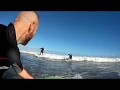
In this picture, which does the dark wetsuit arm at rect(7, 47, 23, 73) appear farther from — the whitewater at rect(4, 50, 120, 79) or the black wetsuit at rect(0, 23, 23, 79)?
the whitewater at rect(4, 50, 120, 79)

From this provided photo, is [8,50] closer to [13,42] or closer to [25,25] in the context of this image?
[13,42]

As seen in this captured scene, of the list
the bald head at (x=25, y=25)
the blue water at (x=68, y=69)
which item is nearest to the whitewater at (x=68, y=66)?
the blue water at (x=68, y=69)

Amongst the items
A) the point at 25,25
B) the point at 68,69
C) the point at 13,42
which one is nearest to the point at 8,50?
the point at 13,42

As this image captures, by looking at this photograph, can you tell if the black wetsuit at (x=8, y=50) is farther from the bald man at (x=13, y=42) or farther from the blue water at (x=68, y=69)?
the blue water at (x=68, y=69)

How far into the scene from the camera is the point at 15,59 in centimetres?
184

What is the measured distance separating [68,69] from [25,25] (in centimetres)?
79

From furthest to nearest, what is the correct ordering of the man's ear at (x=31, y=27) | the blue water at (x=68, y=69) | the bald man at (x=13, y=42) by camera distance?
the blue water at (x=68, y=69), the man's ear at (x=31, y=27), the bald man at (x=13, y=42)

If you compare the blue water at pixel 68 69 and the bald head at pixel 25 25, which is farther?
the blue water at pixel 68 69

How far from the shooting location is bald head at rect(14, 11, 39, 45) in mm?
1906

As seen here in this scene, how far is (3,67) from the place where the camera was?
1.81 meters

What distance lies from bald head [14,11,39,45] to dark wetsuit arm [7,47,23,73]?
12 centimetres

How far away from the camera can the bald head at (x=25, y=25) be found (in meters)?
1.91
